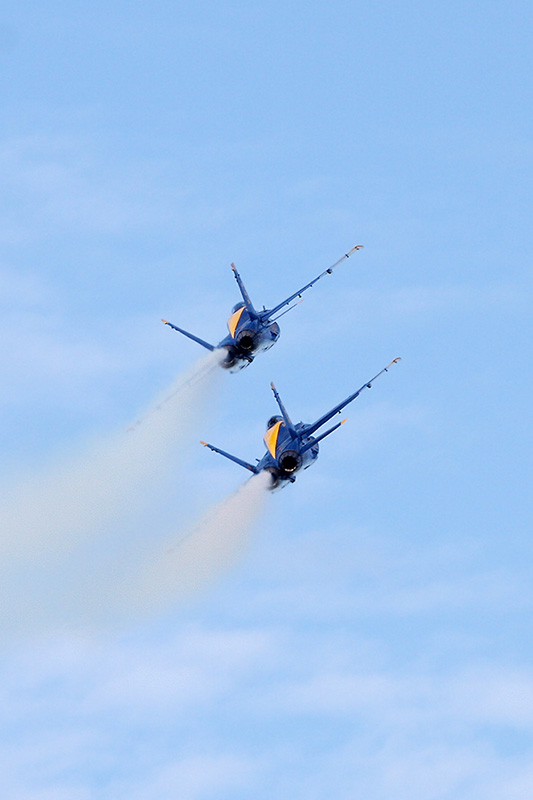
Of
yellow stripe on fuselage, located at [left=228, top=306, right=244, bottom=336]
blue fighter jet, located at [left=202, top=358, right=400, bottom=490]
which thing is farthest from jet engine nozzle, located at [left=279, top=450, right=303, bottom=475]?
yellow stripe on fuselage, located at [left=228, top=306, right=244, bottom=336]

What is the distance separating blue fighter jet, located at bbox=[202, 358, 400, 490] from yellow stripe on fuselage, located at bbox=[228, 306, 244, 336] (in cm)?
1781

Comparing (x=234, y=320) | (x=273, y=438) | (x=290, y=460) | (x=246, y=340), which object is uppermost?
(x=234, y=320)

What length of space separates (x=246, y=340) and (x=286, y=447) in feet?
69.4

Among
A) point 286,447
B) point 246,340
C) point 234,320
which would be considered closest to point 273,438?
point 286,447

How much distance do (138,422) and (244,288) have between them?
16.3 metres

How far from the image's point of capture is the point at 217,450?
591 ft

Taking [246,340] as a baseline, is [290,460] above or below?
below

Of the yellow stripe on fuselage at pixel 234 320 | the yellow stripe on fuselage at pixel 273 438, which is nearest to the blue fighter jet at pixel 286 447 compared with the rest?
the yellow stripe on fuselage at pixel 273 438

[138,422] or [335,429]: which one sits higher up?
[138,422]

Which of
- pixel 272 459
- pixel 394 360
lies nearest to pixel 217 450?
pixel 272 459

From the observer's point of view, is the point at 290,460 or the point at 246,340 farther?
the point at 246,340

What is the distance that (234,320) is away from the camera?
195375 millimetres

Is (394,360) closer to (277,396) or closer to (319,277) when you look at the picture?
(277,396)

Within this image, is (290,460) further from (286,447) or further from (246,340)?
(246,340)
